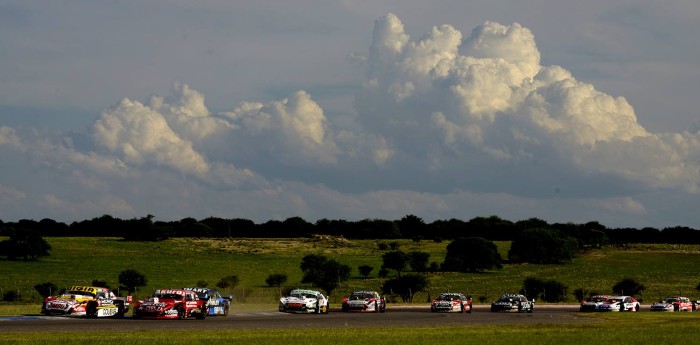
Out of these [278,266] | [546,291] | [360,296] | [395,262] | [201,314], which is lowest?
[201,314]

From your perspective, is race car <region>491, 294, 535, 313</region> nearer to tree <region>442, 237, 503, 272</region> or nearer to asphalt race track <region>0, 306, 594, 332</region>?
asphalt race track <region>0, 306, 594, 332</region>

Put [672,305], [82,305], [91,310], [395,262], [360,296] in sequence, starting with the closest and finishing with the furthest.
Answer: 1. [91,310]
2. [82,305]
3. [360,296]
4. [672,305]
5. [395,262]

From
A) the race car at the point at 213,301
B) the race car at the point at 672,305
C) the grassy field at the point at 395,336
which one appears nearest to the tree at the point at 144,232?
the race car at the point at 672,305

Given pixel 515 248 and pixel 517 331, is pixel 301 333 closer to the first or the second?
pixel 517 331

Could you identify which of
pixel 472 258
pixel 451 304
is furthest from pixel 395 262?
pixel 451 304

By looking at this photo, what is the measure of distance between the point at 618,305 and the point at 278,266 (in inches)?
2956

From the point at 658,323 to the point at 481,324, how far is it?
9236 millimetres

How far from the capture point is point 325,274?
116188mm

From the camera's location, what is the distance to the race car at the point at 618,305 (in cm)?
7069

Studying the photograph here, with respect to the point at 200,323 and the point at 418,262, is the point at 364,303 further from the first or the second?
the point at 418,262

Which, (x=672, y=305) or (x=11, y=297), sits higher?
(x=672, y=305)

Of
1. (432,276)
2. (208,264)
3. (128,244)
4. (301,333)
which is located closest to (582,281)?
(432,276)

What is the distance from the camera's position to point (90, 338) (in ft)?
121

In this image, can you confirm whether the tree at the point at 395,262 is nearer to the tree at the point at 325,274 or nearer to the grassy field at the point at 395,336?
the tree at the point at 325,274
